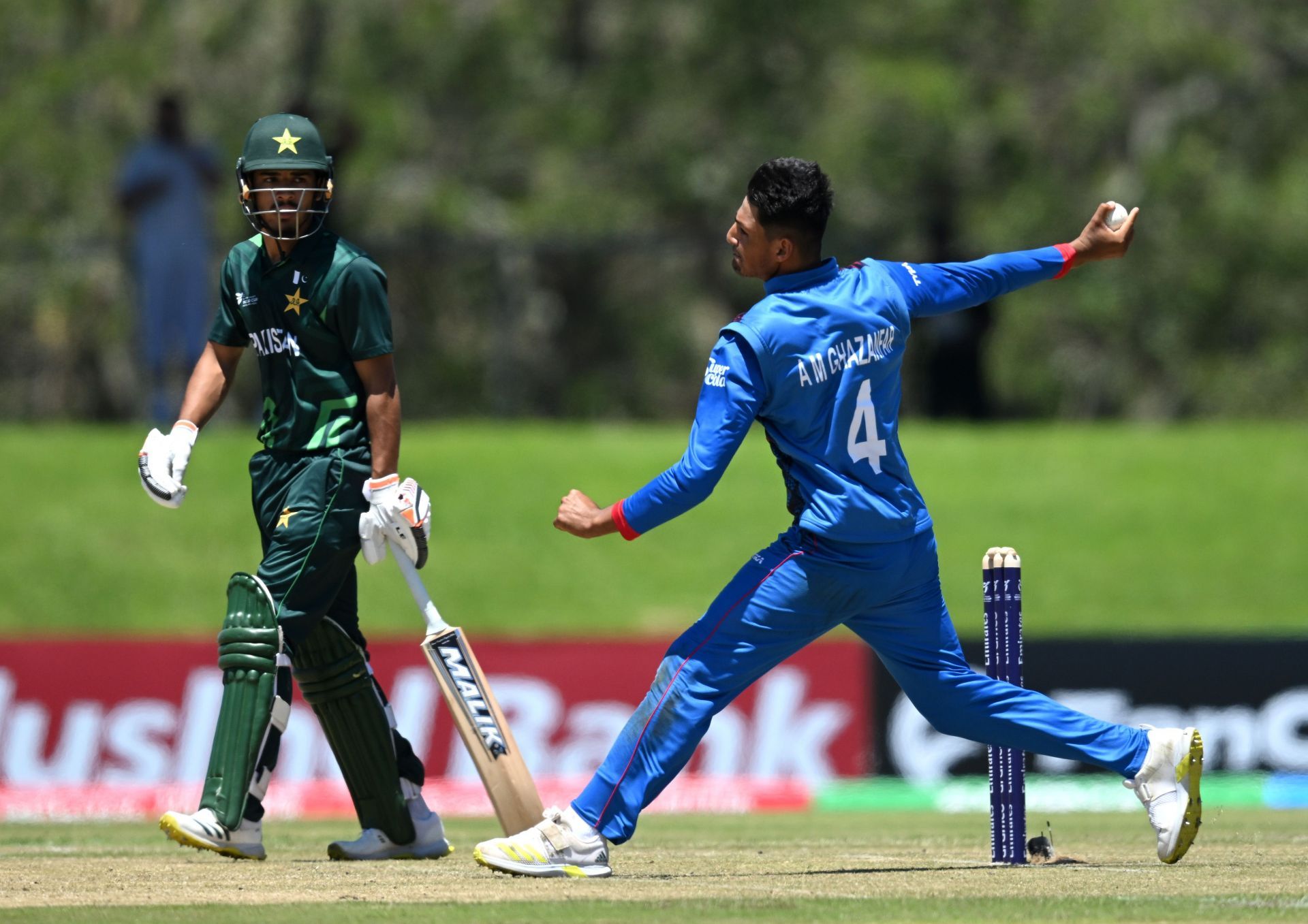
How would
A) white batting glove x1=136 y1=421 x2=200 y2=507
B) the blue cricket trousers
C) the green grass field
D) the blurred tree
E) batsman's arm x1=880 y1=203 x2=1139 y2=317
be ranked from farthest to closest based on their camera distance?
the blurred tree → the green grass field → white batting glove x1=136 y1=421 x2=200 y2=507 → batsman's arm x1=880 y1=203 x2=1139 y2=317 → the blue cricket trousers

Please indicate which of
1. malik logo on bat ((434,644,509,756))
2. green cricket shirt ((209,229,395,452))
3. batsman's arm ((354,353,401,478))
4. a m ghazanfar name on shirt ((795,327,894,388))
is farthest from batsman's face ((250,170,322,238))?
a m ghazanfar name on shirt ((795,327,894,388))

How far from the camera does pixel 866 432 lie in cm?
603

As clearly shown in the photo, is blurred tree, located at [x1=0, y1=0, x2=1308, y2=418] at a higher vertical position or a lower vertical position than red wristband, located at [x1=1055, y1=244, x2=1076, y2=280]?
higher

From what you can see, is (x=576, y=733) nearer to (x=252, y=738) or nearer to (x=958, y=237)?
(x=252, y=738)

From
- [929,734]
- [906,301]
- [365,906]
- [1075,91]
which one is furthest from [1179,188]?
[365,906]

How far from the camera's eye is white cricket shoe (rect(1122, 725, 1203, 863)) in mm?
6148

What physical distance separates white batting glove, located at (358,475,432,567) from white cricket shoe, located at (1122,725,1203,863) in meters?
2.40

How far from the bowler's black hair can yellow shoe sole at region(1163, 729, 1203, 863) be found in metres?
1.92

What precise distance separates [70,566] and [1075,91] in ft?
48.0

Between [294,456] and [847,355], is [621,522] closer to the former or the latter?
[847,355]

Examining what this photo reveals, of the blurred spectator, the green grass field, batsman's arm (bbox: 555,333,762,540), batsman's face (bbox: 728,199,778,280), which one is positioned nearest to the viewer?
batsman's arm (bbox: 555,333,762,540)

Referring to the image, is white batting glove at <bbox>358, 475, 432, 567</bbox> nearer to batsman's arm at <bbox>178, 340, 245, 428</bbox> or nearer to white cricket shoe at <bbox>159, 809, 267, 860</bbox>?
batsman's arm at <bbox>178, 340, 245, 428</bbox>

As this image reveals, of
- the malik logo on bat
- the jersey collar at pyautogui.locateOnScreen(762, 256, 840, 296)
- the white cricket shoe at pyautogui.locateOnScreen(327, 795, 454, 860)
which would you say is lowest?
the white cricket shoe at pyautogui.locateOnScreen(327, 795, 454, 860)

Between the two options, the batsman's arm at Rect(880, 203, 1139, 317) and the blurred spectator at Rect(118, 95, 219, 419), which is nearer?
the batsman's arm at Rect(880, 203, 1139, 317)
